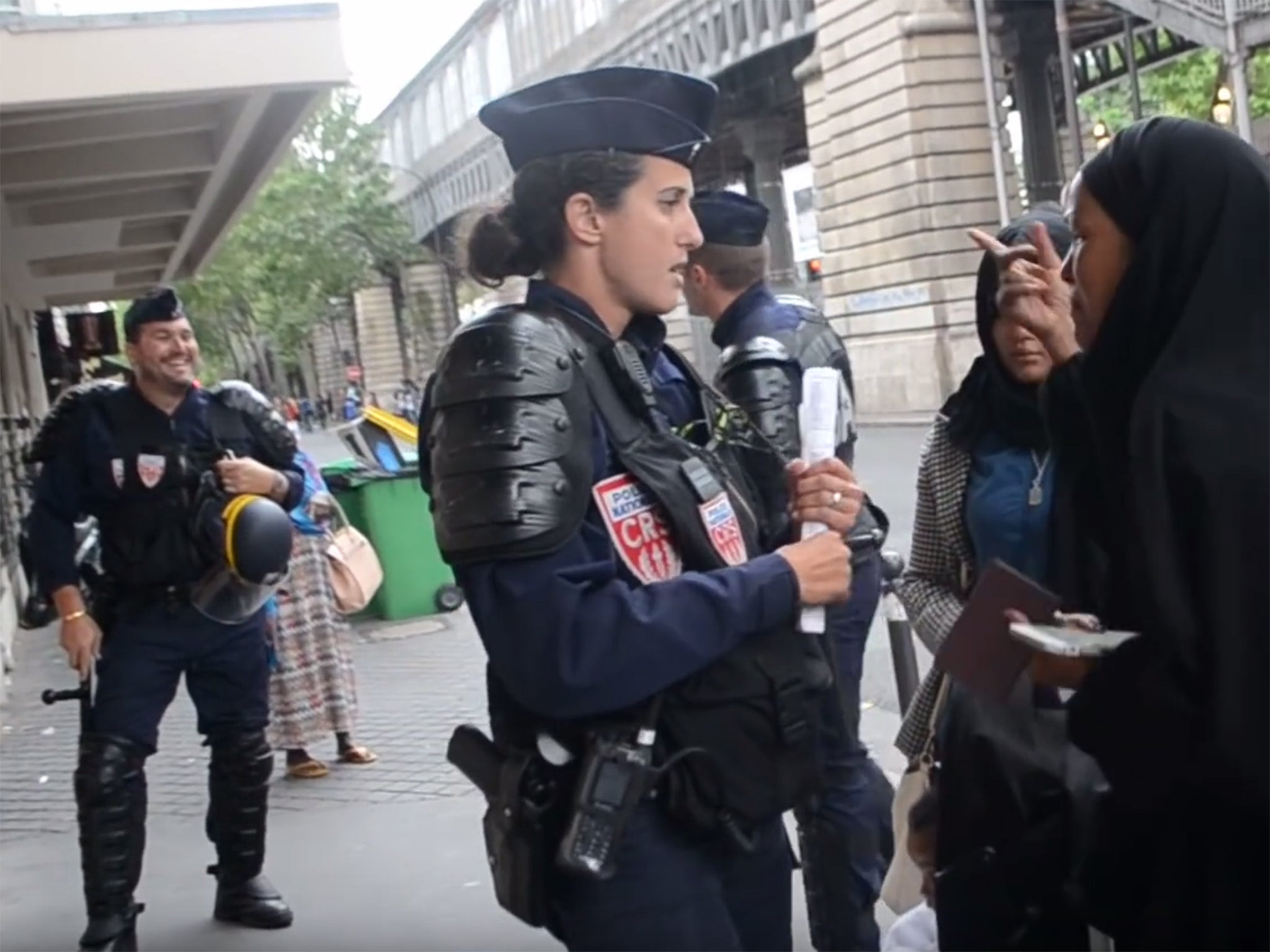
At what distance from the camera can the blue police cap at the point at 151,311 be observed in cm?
502

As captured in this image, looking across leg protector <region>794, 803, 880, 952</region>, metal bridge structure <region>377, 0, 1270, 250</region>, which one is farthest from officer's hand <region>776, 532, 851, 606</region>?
metal bridge structure <region>377, 0, 1270, 250</region>

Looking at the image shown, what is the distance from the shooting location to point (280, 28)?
8820mm

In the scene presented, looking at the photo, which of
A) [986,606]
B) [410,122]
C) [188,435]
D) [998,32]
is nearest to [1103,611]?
[986,606]

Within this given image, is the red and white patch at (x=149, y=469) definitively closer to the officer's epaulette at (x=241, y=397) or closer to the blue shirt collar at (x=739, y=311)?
the officer's epaulette at (x=241, y=397)

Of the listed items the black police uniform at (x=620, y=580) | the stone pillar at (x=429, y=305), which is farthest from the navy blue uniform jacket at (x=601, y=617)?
the stone pillar at (x=429, y=305)

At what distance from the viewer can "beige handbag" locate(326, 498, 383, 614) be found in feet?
26.5

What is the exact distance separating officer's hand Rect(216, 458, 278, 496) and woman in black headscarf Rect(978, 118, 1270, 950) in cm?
318

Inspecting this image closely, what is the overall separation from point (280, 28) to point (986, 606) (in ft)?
23.6

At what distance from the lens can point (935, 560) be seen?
3.84 metres

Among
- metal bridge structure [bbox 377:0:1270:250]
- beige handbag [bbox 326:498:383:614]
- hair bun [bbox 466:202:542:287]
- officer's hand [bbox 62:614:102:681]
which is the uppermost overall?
metal bridge structure [bbox 377:0:1270:250]

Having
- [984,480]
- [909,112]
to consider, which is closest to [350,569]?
[984,480]

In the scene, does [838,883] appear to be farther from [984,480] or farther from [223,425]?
[223,425]

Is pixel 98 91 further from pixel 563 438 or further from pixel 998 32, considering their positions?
pixel 998 32

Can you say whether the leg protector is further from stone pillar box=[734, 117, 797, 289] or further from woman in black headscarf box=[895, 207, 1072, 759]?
stone pillar box=[734, 117, 797, 289]
